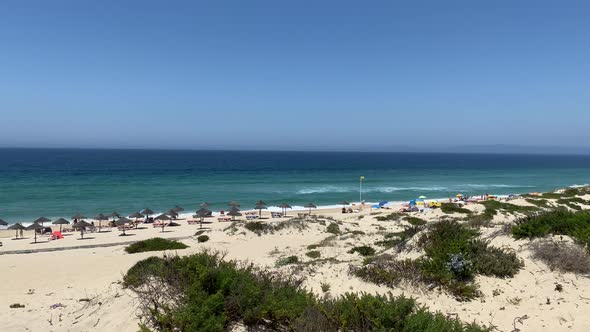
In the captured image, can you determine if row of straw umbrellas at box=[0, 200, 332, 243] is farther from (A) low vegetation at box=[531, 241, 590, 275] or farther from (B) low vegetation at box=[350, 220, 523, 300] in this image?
(A) low vegetation at box=[531, 241, 590, 275]

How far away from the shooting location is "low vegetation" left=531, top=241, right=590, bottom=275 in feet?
26.3

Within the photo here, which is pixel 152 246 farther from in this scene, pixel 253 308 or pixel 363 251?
pixel 253 308

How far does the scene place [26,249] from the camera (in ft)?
74.4

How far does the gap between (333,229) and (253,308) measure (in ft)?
62.0

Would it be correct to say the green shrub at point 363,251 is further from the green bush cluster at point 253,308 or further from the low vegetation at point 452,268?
the green bush cluster at point 253,308

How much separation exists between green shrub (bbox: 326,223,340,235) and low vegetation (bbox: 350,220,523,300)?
14.6 m

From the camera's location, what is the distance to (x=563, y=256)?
8367 mm

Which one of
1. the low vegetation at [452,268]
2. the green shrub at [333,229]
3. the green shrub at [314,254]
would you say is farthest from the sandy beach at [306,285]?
the green shrub at [333,229]

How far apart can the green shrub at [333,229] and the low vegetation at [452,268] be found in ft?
48.0

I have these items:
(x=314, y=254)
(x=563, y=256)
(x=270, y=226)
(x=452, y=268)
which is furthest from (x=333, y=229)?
(x=563, y=256)

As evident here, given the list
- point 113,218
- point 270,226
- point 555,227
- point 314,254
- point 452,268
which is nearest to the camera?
point 452,268

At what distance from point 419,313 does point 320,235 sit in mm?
17886

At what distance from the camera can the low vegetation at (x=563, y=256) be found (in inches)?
316

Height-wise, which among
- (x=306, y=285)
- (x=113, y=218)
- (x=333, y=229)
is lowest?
(x=113, y=218)
